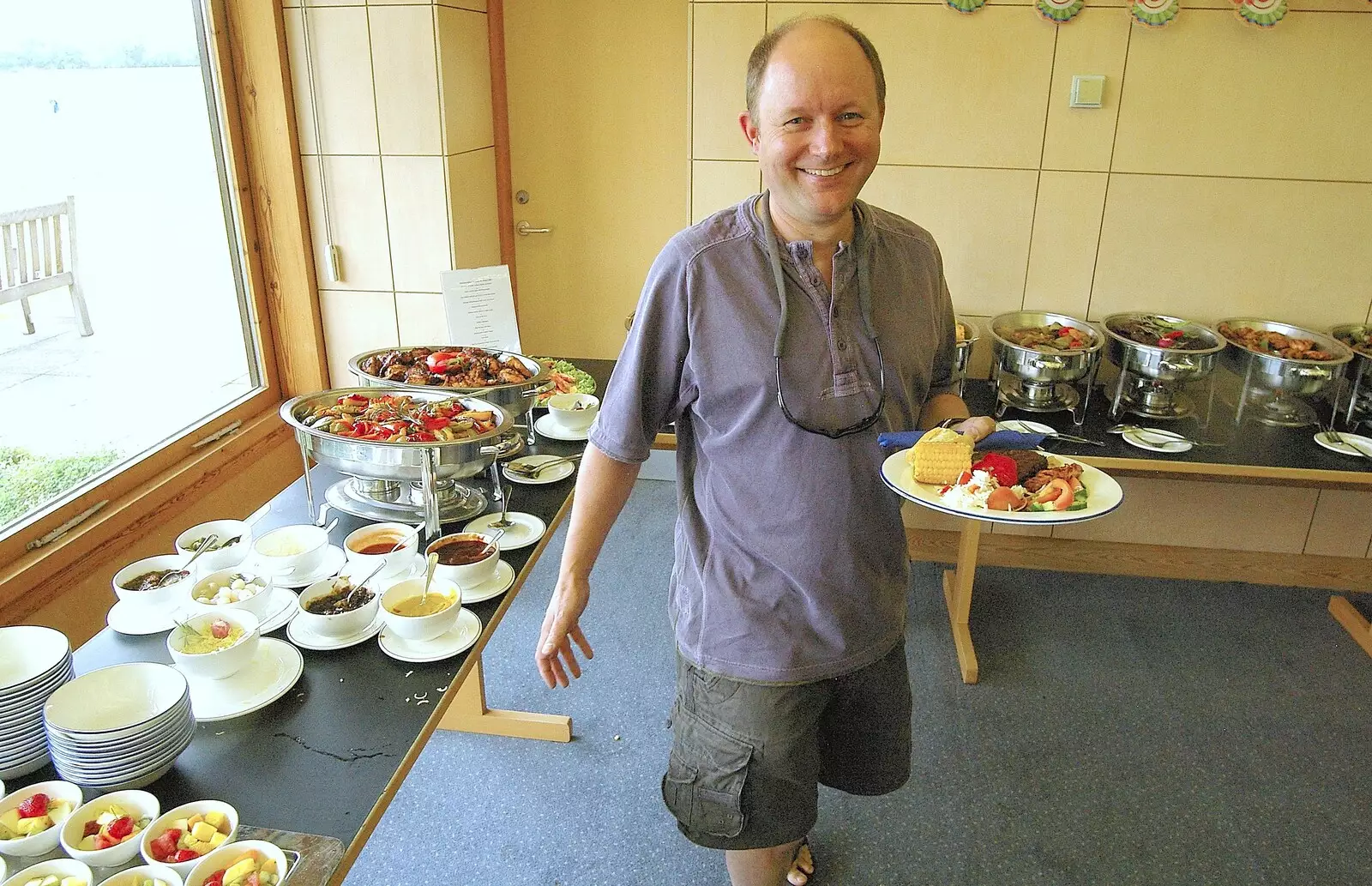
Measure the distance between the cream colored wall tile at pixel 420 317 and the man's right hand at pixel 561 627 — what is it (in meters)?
1.93

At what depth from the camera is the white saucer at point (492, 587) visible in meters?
1.58

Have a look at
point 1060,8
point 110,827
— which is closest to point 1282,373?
point 1060,8

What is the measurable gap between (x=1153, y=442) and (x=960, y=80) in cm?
123

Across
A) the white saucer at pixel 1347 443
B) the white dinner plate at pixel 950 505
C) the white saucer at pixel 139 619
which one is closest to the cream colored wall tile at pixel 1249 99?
the white saucer at pixel 1347 443

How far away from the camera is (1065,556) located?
3.25 meters

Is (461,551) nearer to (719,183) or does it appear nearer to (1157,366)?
(719,183)

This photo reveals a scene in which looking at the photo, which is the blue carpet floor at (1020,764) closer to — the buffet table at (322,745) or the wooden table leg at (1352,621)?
the wooden table leg at (1352,621)

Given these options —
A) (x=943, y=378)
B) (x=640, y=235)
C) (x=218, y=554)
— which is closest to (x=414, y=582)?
(x=218, y=554)

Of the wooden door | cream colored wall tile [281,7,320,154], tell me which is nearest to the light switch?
the wooden door

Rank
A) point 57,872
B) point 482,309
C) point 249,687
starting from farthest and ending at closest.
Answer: point 482,309 < point 249,687 < point 57,872

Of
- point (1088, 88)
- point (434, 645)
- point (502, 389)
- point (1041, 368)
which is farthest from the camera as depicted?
point (1088, 88)

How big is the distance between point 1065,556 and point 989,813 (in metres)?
1.34

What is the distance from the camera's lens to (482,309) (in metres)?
2.35

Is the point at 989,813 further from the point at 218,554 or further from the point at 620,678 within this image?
the point at 218,554
